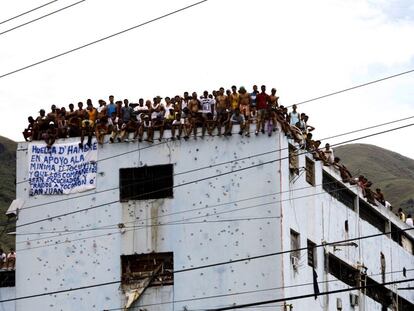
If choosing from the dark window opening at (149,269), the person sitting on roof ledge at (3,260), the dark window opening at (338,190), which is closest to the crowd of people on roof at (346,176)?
the dark window opening at (338,190)

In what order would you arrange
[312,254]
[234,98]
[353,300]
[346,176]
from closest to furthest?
[234,98], [312,254], [346,176], [353,300]

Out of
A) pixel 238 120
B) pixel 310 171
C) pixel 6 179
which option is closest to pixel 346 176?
pixel 310 171

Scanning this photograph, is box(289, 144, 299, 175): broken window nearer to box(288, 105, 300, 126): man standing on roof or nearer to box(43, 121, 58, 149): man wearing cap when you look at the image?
box(288, 105, 300, 126): man standing on roof

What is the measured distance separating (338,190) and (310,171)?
429 cm

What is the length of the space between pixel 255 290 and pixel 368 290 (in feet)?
46.1

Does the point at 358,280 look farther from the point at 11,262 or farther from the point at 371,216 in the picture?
A: the point at 11,262

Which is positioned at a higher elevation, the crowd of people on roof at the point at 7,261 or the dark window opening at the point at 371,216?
the dark window opening at the point at 371,216

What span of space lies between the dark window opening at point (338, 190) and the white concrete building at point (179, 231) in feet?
4.93

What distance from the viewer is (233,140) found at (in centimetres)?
5428

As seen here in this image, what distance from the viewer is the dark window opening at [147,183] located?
180 ft

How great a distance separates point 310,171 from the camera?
57.4 meters

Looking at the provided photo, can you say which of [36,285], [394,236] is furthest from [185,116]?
[394,236]

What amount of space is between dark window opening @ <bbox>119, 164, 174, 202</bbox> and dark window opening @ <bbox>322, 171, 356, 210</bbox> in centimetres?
760

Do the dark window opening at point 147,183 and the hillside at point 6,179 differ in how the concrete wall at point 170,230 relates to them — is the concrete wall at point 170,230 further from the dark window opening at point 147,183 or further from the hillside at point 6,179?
the hillside at point 6,179
